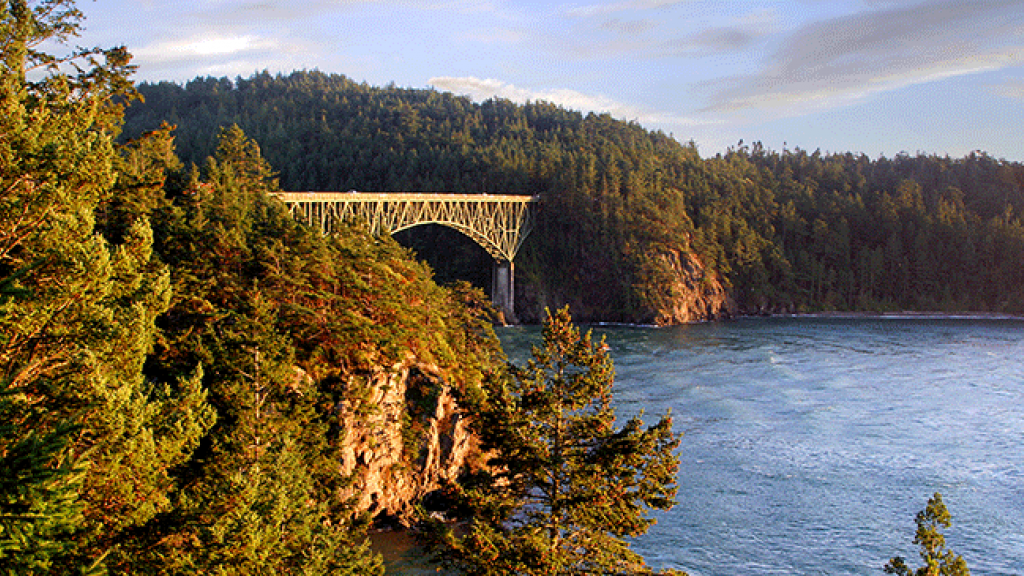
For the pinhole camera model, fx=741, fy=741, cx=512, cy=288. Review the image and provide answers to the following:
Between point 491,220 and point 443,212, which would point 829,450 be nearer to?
point 443,212

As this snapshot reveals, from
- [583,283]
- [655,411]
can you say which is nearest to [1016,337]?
[583,283]

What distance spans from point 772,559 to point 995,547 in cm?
783

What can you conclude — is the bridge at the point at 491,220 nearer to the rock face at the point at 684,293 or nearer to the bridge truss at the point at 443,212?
the bridge truss at the point at 443,212

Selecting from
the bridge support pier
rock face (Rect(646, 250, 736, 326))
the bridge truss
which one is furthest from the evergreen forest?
rock face (Rect(646, 250, 736, 326))

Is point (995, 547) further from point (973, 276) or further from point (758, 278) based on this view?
point (973, 276)

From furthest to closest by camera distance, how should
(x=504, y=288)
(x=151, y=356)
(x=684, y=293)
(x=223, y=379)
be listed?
(x=684, y=293) < (x=504, y=288) < (x=151, y=356) < (x=223, y=379)

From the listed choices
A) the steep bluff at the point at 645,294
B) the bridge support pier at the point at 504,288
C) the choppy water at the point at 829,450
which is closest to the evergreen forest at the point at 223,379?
the choppy water at the point at 829,450

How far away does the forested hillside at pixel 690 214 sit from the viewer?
302 ft

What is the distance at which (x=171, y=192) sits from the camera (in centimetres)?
2875

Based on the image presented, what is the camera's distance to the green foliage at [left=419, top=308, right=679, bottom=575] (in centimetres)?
1238

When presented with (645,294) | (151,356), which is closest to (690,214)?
(645,294)

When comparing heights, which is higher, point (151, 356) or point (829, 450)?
point (151, 356)

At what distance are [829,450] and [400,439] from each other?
20.6 m

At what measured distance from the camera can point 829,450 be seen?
3484 cm
